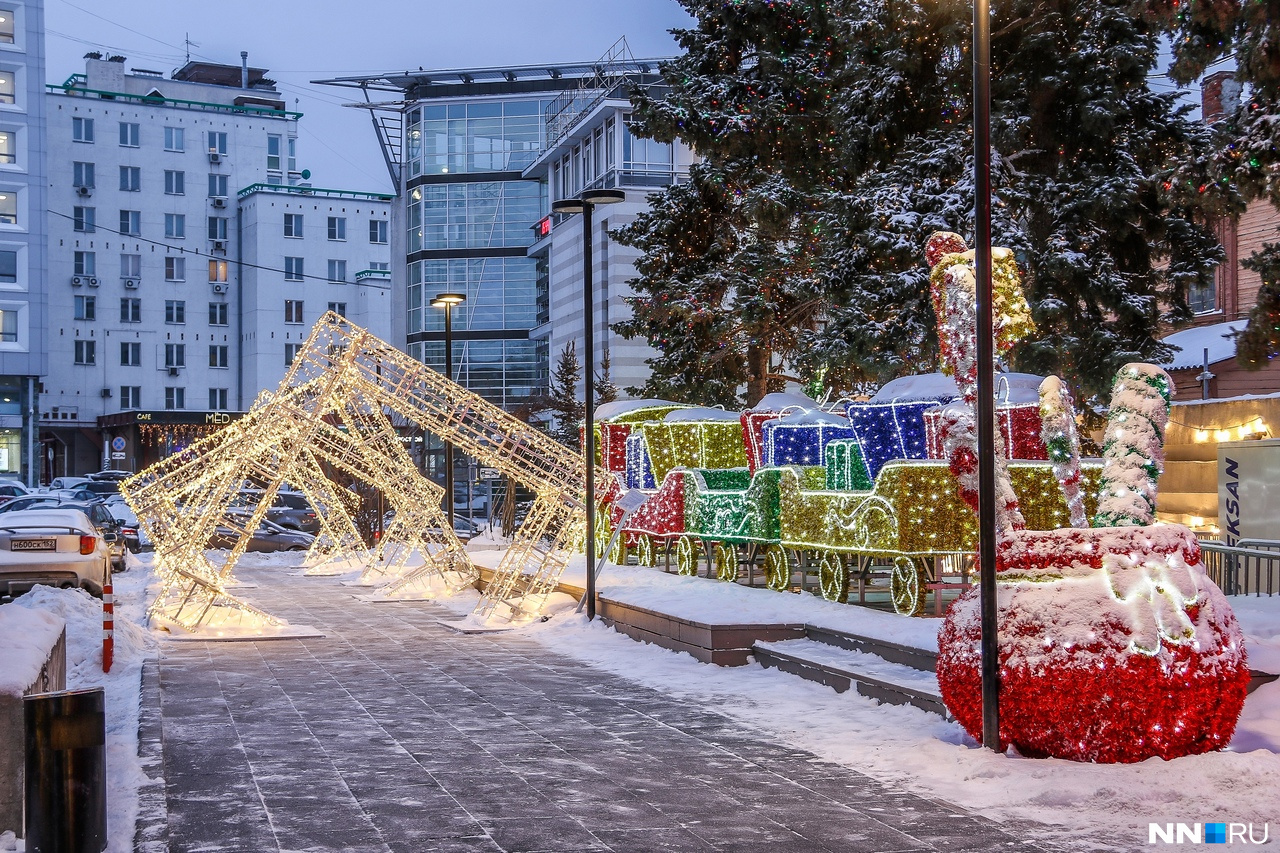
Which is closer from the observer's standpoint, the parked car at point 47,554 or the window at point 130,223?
the parked car at point 47,554

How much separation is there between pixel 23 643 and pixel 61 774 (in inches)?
81.8

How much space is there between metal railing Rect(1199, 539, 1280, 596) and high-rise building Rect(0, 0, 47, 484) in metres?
56.5

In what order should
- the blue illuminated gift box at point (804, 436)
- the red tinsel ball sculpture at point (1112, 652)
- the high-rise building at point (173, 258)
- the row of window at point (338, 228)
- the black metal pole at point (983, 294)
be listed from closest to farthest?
1. the red tinsel ball sculpture at point (1112, 652)
2. the black metal pole at point (983, 294)
3. the blue illuminated gift box at point (804, 436)
4. the high-rise building at point (173, 258)
5. the row of window at point (338, 228)

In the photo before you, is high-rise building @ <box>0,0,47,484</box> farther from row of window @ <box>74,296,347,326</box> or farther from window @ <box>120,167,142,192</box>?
window @ <box>120,167,142,192</box>

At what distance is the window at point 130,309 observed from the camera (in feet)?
234

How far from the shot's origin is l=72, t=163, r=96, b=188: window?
70125mm

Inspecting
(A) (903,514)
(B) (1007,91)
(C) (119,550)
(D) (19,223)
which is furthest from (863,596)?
(D) (19,223)

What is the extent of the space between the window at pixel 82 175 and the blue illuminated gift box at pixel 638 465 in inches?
2176

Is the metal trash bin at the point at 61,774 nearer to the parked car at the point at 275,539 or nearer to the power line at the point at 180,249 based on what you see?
the parked car at the point at 275,539

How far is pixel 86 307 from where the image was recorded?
70.3m

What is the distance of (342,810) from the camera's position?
326 inches

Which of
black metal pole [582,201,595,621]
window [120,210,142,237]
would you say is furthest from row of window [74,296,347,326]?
black metal pole [582,201,595,621]

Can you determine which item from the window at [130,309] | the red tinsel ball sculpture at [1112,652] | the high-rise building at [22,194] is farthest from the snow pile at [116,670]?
the window at [130,309]

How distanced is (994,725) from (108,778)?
5.80m
